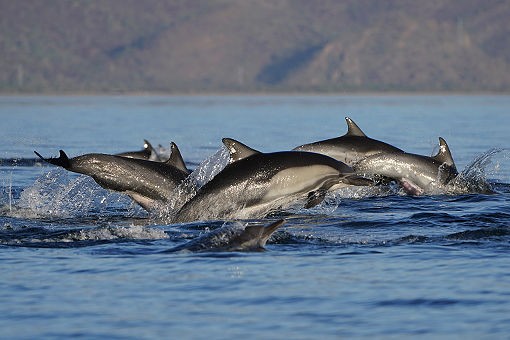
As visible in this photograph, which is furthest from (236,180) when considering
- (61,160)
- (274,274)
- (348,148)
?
(348,148)

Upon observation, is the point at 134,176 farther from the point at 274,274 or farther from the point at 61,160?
the point at 274,274

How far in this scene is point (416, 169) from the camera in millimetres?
18234

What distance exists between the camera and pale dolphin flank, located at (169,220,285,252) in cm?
1245

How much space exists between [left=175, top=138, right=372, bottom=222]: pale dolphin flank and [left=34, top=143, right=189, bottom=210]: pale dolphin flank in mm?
968

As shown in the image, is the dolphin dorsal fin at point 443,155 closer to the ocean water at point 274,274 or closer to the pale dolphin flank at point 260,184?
the ocean water at point 274,274

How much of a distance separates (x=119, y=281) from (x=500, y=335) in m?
3.69

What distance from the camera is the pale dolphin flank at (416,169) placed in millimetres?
17969

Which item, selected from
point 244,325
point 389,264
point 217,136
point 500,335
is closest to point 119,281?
point 244,325

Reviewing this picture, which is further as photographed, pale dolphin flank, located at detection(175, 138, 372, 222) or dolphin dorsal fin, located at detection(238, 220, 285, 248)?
pale dolphin flank, located at detection(175, 138, 372, 222)

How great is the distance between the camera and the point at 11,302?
10.6 metres

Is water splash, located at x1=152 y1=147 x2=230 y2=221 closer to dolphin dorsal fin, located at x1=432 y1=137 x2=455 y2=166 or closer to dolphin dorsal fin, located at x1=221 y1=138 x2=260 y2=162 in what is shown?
dolphin dorsal fin, located at x1=221 y1=138 x2=260 y2=162

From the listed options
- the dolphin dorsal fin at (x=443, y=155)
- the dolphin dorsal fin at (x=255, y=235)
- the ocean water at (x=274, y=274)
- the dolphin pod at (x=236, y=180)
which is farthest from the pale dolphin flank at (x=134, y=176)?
the dolphin dorsal fin at (x=443, y=155)

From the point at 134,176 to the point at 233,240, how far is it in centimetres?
299

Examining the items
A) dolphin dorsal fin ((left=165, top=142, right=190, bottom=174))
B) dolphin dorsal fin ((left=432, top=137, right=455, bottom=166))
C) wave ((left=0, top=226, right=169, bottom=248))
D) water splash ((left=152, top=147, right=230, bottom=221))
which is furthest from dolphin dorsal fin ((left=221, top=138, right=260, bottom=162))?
dolphin dorsal fin ((left=432, top=137, right=455, bottom=166))
